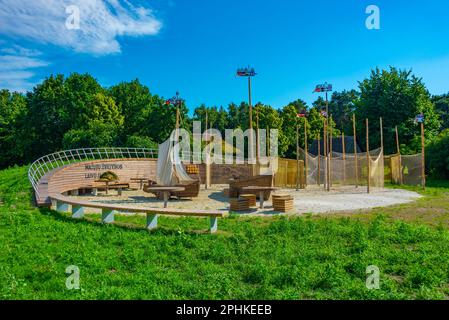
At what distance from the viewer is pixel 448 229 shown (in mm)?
7797

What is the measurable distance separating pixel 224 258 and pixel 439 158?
80.6ft

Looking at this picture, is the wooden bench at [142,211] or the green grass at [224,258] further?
the wooden bench at [142,211]

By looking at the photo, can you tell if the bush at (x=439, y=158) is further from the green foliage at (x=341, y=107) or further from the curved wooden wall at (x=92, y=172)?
the green foliage at (x=341, y=107)

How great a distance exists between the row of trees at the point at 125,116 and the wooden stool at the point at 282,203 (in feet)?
64.4

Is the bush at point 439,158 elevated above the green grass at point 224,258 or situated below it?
above

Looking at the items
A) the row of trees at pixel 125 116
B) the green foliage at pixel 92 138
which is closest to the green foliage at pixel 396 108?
the row of trees at pixel 125 116

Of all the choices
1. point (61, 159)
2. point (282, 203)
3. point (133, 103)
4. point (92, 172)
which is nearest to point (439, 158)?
point (282, 203)

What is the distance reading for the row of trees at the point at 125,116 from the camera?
32062mm

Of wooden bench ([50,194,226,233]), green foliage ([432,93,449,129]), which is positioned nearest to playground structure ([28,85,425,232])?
wooden bench ([50,194,226,233])

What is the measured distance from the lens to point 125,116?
3819 centimetres

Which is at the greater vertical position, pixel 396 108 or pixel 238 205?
pixel 396 108

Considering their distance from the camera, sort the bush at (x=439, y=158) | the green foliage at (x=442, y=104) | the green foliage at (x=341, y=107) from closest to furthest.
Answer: the bush at (x=439, y=158), the green foliage at (x=442, y=104), the green foliage at (x=341, y=107)

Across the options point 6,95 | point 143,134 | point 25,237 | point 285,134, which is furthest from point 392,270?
point 6,95

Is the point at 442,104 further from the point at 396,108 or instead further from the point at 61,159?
the point at 61,159
